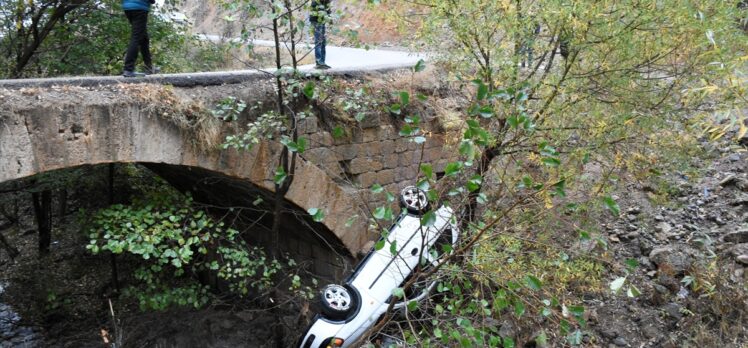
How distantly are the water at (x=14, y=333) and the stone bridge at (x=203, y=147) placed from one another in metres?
2.65

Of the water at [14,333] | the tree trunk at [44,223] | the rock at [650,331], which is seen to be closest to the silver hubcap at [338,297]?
the rock at [650,331]

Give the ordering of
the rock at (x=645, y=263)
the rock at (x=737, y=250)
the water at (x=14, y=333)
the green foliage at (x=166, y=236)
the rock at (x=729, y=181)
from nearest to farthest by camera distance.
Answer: the green foliage at (x=166, y=236) → the rock at (x=737, y=250) → the rock at (x=645, y=263) → the water at (x=14, y=333) → the rock at (x=729, y=181)

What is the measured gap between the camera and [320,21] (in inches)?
175

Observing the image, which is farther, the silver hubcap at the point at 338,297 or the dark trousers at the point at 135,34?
the silver hubcap at the point at 338,297

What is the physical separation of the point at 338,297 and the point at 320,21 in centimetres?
249

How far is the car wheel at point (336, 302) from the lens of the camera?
553 centimetres

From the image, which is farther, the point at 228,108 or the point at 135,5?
the point at 135,5

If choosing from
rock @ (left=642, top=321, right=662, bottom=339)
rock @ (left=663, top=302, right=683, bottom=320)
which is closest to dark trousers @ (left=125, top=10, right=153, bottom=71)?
rock @ (left=642, top=321, right=662, bottom=339)

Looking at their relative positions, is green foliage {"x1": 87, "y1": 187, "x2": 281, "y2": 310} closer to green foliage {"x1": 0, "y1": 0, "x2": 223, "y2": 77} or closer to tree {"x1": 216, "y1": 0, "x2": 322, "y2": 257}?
tree {"x1": 216, "y1": 0, "x2": 322, "y2": 257}

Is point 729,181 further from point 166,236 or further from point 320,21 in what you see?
point 166,236

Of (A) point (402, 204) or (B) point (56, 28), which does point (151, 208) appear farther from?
(B) point (56, 28)

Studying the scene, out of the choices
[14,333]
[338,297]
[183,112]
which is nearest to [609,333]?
[338,297]

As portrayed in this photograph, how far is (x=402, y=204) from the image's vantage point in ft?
20.4

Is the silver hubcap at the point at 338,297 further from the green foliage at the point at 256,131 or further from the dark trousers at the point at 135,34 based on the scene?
the dark trousers at the point at 135,34
